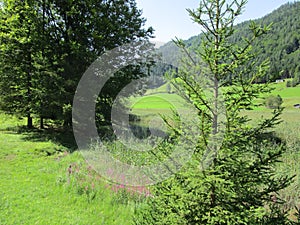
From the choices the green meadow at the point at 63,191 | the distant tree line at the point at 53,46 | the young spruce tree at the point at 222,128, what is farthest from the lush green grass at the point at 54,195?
the distant tree line at the point at 53,46

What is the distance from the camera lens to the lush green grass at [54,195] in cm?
486

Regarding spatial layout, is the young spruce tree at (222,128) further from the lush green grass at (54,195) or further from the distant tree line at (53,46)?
the distant tree line at (53,46)

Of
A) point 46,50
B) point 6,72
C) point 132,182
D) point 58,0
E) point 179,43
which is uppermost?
point 58,0

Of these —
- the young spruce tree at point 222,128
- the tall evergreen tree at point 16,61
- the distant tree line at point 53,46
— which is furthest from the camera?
the tall evergreen tree at point 16,61

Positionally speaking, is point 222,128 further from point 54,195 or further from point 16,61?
point 16,61

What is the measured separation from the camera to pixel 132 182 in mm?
6238

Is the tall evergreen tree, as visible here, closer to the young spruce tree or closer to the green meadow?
the green meadow

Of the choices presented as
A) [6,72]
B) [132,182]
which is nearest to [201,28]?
[132,182]

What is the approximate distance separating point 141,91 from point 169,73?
12047 mm

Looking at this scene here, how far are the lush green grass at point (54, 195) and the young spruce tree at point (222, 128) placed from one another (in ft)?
8.34

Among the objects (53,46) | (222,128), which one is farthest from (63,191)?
(53,46)

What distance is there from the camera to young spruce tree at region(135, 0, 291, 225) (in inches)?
102

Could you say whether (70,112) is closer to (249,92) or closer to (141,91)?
(141,91)

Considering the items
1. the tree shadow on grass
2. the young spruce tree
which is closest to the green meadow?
the young spruce tree
